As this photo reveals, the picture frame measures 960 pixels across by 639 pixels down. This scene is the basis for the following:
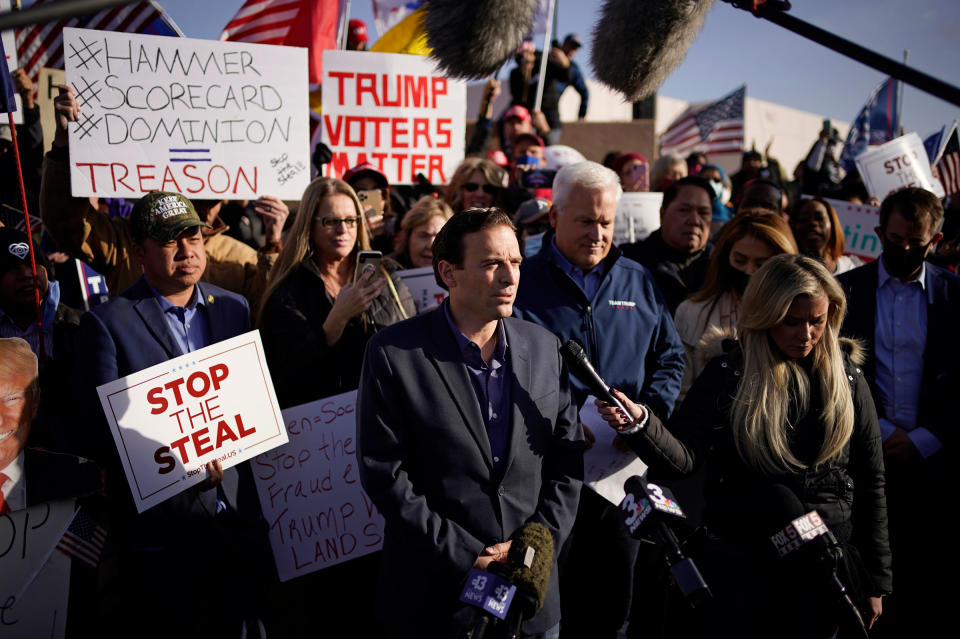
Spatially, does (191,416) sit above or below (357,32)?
below

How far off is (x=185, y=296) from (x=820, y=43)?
9.00ft

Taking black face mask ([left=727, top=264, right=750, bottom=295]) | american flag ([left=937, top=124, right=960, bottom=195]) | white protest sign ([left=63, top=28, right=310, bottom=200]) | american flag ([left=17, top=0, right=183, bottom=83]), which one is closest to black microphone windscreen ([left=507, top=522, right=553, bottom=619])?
black face mask ([left=727, top=264, right=750, bottom=295])


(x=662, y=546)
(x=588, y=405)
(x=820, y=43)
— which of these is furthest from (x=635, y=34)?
(x=588, y=405)

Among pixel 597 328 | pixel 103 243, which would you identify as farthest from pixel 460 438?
pixel 103 243

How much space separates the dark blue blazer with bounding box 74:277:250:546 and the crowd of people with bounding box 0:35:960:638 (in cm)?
1

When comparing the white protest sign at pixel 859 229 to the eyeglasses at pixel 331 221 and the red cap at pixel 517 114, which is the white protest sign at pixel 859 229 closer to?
the red cap at pixel 517 114

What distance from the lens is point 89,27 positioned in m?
5.52

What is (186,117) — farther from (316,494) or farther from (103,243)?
(316,494)

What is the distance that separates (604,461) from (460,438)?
0.87m

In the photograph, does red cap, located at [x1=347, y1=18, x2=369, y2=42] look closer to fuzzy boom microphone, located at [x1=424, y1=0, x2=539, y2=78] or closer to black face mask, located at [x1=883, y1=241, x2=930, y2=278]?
black face mask, located at [x1=883, y1=241, x2=930, y2=278]

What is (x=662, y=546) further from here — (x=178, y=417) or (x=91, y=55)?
(x=91, y=55)

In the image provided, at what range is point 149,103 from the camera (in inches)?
165

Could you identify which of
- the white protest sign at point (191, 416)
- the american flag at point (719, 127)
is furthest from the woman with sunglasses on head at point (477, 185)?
the american flag at point (719, 127)

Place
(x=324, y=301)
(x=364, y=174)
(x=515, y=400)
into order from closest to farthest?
(x=515, y=400) → (x=324, y=301) → (x=364, y=174)
